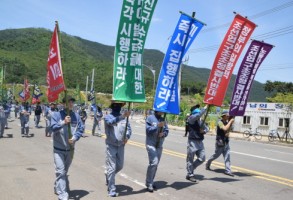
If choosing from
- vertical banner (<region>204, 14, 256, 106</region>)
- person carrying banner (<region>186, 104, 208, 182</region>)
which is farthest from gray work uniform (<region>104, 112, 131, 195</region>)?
vertical banner (<region>204, 14, 256, 106</region>)

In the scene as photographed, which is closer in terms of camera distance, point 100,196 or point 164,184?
point 100,196

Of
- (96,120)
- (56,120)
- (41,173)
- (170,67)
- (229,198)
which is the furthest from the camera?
(96,120)

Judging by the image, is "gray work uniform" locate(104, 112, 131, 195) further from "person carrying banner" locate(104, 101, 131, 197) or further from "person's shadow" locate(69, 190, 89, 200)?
"person's shadow" locate(69, 190, 89, 200)

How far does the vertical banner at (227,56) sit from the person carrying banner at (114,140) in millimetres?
3050

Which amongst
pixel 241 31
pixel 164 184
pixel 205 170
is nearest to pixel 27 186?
pixel 164 184

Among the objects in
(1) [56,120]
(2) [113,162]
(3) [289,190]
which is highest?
(1) [56,120]

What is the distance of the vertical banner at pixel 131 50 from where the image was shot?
7125mm

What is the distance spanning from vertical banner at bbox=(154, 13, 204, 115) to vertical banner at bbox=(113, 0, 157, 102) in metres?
0.86

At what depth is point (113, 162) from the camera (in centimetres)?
729

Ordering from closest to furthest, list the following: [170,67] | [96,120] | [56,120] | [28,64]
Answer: [56,120]
[170,67]
[96,120]
[28,64]

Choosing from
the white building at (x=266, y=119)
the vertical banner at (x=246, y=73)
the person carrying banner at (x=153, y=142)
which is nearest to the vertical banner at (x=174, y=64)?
the person carrying banner at (x=153, y=142)

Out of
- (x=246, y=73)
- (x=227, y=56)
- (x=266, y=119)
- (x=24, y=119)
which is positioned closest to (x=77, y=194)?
(x=227, y=56)

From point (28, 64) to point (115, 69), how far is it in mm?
134821

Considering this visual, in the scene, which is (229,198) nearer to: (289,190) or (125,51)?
(289,190)
